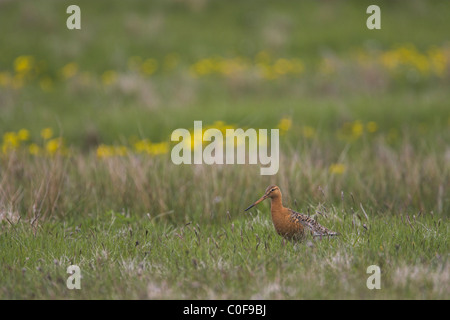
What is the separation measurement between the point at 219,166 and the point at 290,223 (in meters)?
1.93

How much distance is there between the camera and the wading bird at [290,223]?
150 inches

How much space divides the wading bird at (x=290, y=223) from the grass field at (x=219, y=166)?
100 millimetres

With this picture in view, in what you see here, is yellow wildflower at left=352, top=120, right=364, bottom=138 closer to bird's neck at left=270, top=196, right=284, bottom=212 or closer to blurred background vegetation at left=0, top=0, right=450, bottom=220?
blurred background vegetation at left=0, top=0, right=450, bottom=220

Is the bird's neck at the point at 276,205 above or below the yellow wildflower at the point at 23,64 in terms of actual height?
below

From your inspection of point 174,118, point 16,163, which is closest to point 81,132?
point 174,118

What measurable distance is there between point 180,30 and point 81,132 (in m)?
5.93

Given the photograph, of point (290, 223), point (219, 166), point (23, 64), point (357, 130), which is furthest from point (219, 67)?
point (290, 223)

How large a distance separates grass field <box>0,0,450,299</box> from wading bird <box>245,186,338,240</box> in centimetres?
10

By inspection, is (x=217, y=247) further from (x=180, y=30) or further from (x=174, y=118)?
(x=180, y=30)

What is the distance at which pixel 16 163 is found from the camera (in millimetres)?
5508

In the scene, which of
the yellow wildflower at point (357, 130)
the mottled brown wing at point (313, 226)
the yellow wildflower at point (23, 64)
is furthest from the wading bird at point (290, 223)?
the yellow wildflower at point (23, 64)

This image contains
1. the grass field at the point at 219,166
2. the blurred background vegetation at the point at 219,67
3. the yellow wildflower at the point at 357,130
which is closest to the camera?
the grass field at the point at 219,166

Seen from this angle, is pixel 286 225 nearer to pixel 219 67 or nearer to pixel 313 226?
pixel 313 226

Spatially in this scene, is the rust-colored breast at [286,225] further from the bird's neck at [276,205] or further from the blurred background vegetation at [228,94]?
the blurred background vegetation at [228,94]
